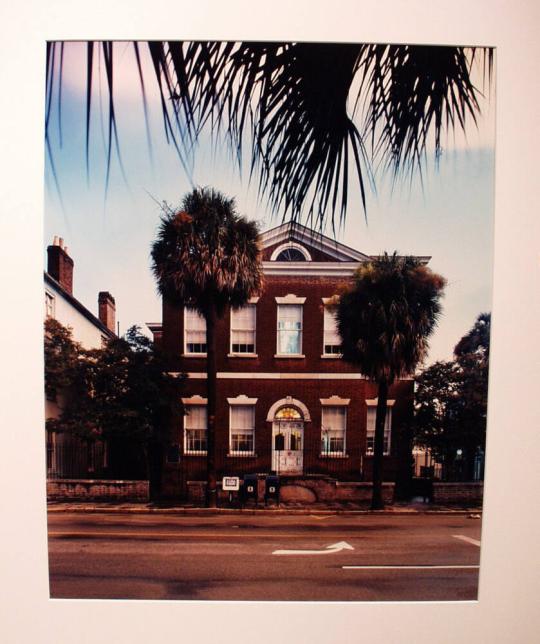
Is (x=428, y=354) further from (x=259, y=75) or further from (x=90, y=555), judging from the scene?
(x=90, y=555)

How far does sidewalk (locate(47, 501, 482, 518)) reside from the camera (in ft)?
10.3

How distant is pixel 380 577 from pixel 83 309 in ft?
10.3

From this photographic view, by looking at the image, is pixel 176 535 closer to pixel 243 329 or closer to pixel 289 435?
pixel 289 435

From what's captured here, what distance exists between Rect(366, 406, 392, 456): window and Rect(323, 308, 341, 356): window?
1.85 feet

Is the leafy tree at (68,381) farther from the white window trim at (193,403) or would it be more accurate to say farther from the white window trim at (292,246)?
the white window trim at (292,246)

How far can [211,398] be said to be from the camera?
10.4 ft

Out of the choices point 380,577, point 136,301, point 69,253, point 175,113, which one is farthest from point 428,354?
point 69,253

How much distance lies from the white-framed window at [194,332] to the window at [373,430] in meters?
1.45

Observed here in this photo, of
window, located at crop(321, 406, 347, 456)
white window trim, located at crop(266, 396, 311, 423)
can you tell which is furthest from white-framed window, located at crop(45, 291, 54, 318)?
window, located at crop(321, 406, 347, 456)

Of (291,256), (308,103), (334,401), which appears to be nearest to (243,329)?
(291,256)

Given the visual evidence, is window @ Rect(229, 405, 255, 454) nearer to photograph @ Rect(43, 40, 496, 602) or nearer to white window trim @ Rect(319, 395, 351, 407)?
photograph @ Rect(43, 40, 496, 602)

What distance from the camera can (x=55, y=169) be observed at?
116 inches

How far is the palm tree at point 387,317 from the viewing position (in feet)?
10.0

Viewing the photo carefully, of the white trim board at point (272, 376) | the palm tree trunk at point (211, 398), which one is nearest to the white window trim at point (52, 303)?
the white trim board at point (272, 376)
